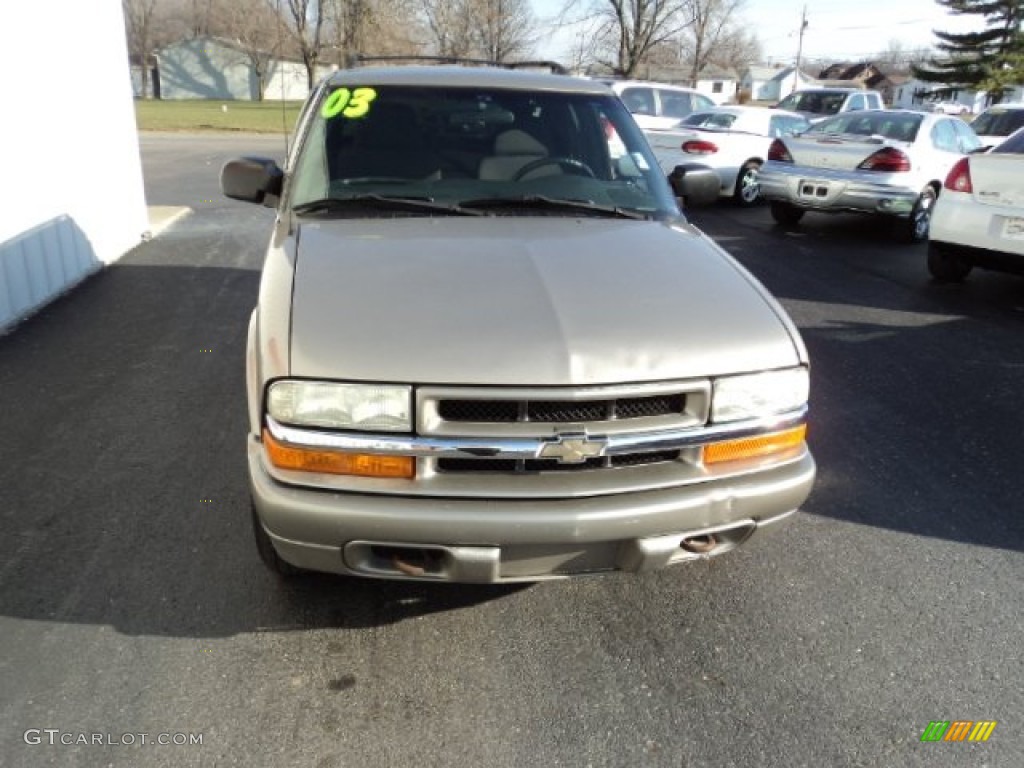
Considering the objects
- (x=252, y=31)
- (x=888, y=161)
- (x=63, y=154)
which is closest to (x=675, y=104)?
(x=888, y=161)

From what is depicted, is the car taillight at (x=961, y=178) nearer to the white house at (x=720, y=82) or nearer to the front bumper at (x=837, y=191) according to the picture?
the front bumper at (x=837, y=191)

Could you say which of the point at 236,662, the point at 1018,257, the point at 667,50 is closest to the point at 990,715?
the point at 236,662

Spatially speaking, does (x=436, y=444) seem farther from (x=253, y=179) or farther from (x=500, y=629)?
(x=253, y=179)

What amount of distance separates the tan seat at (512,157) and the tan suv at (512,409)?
0.74 meters

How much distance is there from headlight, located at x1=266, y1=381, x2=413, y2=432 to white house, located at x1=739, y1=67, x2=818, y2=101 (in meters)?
89.2

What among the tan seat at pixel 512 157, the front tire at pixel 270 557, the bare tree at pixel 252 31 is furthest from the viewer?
the bare tree at pixel 252 31

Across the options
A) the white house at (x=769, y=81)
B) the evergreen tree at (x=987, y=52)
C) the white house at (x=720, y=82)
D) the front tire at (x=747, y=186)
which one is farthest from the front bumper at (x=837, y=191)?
the white house at (x=769, y=81)

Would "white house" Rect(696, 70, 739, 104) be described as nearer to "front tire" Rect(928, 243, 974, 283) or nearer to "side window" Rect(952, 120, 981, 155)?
"side window" Rect(952, 120, 981, 155)

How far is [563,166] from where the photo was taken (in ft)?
12.2

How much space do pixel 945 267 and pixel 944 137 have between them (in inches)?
132

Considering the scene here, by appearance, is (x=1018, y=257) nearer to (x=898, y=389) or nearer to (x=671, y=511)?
(x=898, y=389)

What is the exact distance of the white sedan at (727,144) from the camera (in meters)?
12.0

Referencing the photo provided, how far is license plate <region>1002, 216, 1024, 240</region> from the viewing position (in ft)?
20.9

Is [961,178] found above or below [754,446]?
above
